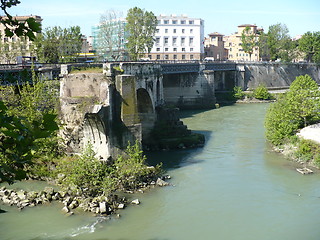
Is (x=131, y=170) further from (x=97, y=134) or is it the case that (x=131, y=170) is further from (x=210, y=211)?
(x=210, y=211)

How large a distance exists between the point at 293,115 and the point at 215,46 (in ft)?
239

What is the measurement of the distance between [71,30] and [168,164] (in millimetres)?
31755

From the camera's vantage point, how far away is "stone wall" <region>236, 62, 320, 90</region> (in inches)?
2813

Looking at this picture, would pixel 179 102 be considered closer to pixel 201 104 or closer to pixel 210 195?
pixel 201 104

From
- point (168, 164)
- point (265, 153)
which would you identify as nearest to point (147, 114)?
point (168, 164)

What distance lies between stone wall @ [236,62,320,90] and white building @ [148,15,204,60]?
22.9 m

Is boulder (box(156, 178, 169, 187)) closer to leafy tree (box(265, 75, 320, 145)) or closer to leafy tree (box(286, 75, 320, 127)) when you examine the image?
leafy tree (box(265, 75, 320, 145))

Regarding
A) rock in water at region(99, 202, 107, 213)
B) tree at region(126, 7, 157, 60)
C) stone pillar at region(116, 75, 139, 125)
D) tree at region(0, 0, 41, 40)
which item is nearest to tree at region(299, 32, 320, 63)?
tree at region(126, 7, 157, 60)

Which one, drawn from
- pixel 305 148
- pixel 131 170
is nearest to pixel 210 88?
pixel 305 148

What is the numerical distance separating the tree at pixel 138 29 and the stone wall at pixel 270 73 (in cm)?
1567

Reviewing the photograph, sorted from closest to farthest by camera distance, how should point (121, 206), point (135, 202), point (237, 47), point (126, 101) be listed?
point (121, 206) → point (135, 202) → point (126, 101) → point (237, 47)

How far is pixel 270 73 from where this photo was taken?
246 feet

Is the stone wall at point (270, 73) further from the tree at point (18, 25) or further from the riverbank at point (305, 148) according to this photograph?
the tree at point (18, 25)

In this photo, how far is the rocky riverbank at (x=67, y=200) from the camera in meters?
20.8
